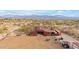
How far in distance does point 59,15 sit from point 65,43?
11.3 inches

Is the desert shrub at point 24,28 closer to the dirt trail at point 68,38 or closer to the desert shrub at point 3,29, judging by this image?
the desert shrub at point 3,29

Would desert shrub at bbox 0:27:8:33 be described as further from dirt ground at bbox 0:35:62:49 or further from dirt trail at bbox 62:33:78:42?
dirt trail at bbox 62:33:78:42

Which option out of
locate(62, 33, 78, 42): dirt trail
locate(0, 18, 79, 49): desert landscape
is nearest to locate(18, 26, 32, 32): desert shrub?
locate(0, 18, 79, 49): desert landscape

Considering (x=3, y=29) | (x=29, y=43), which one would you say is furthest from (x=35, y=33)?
(x=3, y=29)

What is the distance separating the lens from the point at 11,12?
3.10 metres

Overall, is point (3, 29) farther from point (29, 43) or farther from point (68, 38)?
point (68, 38)

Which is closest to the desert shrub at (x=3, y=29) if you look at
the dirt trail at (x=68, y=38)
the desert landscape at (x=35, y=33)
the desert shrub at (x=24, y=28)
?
the desert landscape at (x=35, y=33)

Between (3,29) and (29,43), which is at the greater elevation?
(3,29)

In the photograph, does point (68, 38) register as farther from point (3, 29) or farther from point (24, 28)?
point (3, 29)

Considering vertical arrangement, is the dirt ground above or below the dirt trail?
below
